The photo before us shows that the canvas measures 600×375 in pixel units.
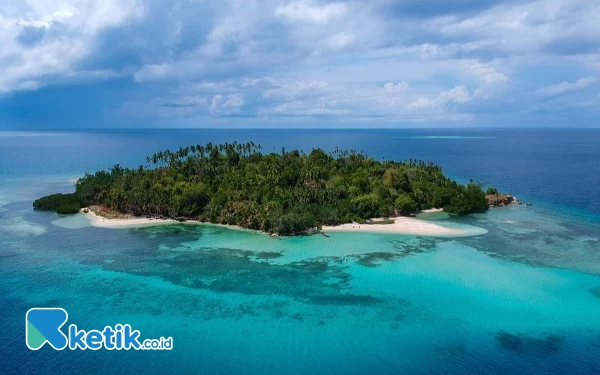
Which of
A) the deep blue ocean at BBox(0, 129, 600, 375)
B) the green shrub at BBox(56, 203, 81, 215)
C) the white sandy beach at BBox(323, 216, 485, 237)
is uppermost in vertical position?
the green shrub at BBox(56, 203, 81, 215)

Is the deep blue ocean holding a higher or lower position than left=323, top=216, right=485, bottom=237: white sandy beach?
lower

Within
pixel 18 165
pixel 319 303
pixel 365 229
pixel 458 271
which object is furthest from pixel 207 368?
pixel 18 165

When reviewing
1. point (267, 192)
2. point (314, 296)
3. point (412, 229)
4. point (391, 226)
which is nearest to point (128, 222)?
point (267, 192)

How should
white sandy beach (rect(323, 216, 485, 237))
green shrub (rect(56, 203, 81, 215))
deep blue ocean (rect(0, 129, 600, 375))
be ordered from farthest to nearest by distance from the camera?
green shrub (rect(56, 203, 81, 215))
white sandy beach (rect(323, 216, 485, 237))
deep blue ocean (rect(0, 129, 600, 375))

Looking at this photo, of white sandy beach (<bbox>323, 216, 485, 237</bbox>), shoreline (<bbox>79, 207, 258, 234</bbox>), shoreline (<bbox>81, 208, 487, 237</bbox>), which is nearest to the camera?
white sandy beach (<bbox>323, 216, 485, 237</bbox>)

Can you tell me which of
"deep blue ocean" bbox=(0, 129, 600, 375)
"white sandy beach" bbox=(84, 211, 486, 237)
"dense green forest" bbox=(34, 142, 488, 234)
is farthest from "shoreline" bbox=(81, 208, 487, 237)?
"deep blue ocean" bbox=(0, 129, 600, 375)

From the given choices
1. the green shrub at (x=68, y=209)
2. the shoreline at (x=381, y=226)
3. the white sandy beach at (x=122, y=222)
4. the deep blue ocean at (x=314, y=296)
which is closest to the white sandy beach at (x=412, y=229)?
the shoreline at (x=381, y=226)

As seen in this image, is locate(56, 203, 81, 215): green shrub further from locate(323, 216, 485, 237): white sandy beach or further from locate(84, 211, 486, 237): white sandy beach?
locate(323, 216, 485, 237): white sandy beach

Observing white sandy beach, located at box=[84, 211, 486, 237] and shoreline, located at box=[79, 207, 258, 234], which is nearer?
white sandy beach, located at box=[84, 211, 486, 237]
